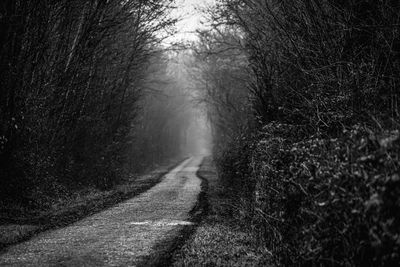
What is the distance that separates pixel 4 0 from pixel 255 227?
806 cm

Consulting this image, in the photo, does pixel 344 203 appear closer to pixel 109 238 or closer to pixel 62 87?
pixel 109 238

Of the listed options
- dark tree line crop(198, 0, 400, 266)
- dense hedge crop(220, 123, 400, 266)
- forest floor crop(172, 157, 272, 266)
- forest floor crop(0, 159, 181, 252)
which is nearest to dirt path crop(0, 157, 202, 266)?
forest floor crop(0, 159, 181, 252)

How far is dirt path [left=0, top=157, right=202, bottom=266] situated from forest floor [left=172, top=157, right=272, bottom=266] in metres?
0.56

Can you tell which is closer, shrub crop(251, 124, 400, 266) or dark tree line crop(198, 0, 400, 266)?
shrub crop(251, 124, 400, 266)

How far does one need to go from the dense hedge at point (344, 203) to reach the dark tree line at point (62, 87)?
7968 mm

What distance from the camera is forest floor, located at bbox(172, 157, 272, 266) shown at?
661cm

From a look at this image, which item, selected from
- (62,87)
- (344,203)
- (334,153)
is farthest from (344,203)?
(62,87)

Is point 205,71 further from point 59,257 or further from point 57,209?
point 59,257

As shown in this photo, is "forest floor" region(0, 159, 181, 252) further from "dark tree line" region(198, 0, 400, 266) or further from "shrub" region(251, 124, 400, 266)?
"shrub" region(251, 124, 400, 266)

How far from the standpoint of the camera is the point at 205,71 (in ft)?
102

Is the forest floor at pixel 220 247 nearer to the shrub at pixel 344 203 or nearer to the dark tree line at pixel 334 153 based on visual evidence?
the dark tree line at pixel 334 153

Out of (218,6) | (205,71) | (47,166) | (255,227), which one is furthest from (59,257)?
(205,71)

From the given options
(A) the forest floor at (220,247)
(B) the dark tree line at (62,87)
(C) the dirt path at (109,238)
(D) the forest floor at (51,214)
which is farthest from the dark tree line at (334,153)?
(B) the dark tree line at (62,87)

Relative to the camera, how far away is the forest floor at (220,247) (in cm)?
661
